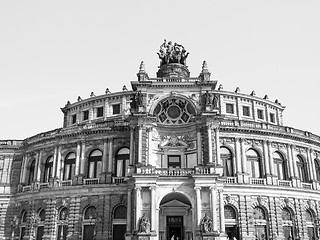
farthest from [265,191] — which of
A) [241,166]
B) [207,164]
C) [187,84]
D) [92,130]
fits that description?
[92,130]

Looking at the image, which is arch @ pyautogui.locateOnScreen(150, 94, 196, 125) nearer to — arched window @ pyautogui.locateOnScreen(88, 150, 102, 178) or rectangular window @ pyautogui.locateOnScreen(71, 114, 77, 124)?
arched window @ pyautogui.locateOnScreen(88, 150, 102, 178)

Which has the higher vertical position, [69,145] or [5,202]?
[69,145]

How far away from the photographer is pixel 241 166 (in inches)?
1785

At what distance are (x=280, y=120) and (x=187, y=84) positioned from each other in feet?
68.4

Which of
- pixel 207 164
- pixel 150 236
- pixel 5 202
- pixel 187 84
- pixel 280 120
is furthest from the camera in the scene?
pixel 280 120

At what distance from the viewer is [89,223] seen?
1769 inches

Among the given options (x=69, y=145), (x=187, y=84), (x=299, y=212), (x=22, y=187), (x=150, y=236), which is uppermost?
(x=187, y=84)

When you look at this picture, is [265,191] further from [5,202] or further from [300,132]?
[5,202]

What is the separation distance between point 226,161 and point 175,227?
1028 centimetres

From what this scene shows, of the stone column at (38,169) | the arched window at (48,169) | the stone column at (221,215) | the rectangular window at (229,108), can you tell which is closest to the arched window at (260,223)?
the stone column at (221,215)

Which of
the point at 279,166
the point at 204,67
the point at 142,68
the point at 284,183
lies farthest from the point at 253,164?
the point at 142,68

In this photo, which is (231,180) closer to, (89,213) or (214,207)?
(214,207)

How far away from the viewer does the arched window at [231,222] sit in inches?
1688

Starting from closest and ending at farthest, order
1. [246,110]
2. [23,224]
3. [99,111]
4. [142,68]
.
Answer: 1. [142,68]
2. [23,224]
3. [246,110]
4. [99,111]
